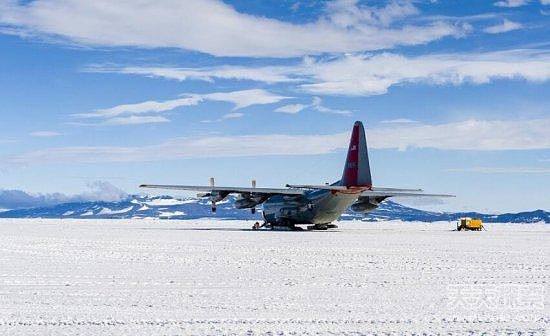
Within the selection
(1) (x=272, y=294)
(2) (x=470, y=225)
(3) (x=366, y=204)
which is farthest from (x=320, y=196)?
(1) (x=272, y=294)

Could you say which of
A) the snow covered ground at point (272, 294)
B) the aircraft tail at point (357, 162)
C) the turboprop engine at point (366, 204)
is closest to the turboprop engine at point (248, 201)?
the turboprop engine at point (366, 204)

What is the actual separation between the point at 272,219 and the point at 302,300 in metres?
51.8

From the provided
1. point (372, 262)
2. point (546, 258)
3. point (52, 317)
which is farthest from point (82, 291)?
point (546, 258)

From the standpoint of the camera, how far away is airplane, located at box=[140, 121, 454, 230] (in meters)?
57.1

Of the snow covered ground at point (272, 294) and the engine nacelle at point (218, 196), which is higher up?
the engine nacelle at point (218, 196)

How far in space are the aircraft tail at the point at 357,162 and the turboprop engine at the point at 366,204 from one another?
33.1 ft

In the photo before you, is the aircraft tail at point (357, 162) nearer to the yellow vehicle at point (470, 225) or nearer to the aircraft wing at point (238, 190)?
the aircraft wing at point (238, 190)

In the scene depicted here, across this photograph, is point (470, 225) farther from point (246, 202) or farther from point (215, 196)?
point (215, 196)

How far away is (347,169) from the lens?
5762cm

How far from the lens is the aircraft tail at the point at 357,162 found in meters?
56.7

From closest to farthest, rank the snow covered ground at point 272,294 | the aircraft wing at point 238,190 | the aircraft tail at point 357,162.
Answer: the snow covered ground at point 272,294 < the aircraft tail at point 357,162 < the aircraft wing at point 238,190

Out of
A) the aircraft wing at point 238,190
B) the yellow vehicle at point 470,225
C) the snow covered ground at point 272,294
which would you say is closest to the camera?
the snow covered ground at point 272,294

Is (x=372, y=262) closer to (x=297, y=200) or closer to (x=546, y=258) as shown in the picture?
(x=546, y=258)

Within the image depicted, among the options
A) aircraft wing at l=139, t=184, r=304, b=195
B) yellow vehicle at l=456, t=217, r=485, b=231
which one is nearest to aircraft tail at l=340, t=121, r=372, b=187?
aircraft wing at l=139, t=184, r=304, b=195
